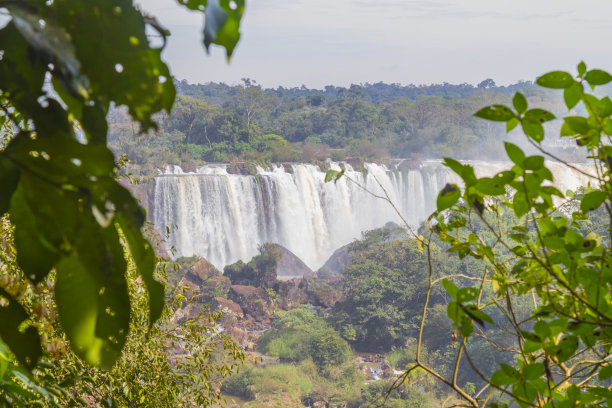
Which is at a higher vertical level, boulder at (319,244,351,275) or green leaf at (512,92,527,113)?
green leaf at (512,92,527,113)

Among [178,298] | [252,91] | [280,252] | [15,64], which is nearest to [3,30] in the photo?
[15,64]

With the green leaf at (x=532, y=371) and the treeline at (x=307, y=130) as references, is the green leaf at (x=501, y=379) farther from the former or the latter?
the treeline at (x=307, y=130)

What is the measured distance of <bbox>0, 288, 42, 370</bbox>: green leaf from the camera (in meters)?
0.21

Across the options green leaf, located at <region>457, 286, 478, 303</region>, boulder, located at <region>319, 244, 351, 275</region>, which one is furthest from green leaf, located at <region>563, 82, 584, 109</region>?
boulder, located at <region>319, 244, 351, 275</region>

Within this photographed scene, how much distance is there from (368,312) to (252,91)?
781 centimetres

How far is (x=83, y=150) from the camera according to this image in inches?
5.9

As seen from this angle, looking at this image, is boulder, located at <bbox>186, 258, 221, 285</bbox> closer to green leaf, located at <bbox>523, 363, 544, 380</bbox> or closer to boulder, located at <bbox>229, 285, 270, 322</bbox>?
boulder, located at <bbox>229, 285, 270, 322</bbox>

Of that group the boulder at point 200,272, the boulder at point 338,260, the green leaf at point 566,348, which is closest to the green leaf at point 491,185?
the green leaf at point 566,348

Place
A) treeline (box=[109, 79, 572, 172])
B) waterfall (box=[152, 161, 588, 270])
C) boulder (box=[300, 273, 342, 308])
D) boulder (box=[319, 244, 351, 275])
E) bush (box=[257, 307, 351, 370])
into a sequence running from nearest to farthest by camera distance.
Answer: bush (box=[257, 307, 351, 370]) → boulder (box=[300, 273, 342, 308]) → waterfall (box=[152, 161, 588, 270]) → boulder (box=[319, 244, 351, 275]) → treeline (box=[109, 79, 572, 172])

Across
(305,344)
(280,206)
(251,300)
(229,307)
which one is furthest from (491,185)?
(280,206)

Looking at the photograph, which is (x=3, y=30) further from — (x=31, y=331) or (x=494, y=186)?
(x=494, y=186)

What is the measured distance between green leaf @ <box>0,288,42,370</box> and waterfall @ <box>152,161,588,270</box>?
8.69m

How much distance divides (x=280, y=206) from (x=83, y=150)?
10084 mm

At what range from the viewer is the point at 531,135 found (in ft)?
1.28
